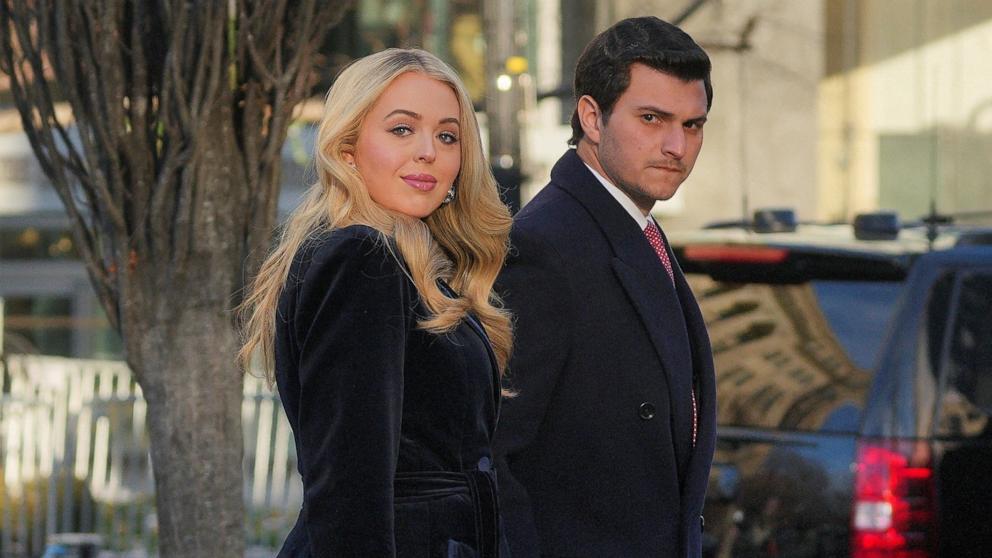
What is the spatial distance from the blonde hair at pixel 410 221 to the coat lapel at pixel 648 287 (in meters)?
0.36

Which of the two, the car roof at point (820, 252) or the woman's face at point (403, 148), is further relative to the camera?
the car roof at point (820, 252)

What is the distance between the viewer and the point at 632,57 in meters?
3.28

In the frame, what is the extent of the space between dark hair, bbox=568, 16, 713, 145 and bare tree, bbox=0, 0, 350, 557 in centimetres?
129

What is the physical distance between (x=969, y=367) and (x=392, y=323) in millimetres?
2460

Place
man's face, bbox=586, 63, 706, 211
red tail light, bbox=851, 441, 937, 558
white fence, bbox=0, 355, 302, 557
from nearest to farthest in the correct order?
man's face, bbox=586, 63, 706, 211 < red tail light, bbox=851, 441, 937, 558 < white fence, bbox=0, 355, 302, 557

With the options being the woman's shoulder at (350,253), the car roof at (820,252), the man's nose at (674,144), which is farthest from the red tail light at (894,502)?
the woman's shoulder at (350,253)

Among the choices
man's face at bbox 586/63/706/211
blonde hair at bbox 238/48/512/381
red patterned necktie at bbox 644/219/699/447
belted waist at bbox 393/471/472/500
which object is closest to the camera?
belted waist at bbox 393/471/472/500

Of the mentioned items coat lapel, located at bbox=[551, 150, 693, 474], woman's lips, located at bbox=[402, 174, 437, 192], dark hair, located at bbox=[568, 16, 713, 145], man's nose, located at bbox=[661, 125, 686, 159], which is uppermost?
dark hair, located at bbox=[568, 16, 713, 145]

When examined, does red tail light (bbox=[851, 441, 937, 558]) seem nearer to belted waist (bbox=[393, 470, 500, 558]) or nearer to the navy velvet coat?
the navy velvet coat

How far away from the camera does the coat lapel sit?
127 inches

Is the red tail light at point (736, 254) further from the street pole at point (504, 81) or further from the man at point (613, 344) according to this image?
the street pole at point (504, 81)

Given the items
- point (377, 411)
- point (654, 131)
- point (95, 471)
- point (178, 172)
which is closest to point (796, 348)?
point (654, 131)

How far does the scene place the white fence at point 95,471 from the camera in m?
8.98

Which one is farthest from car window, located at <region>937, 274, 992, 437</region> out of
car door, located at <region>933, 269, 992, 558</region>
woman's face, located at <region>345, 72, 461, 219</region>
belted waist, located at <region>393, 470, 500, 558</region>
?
woman's face, located at <region>345, 72, 461, 219</region>
